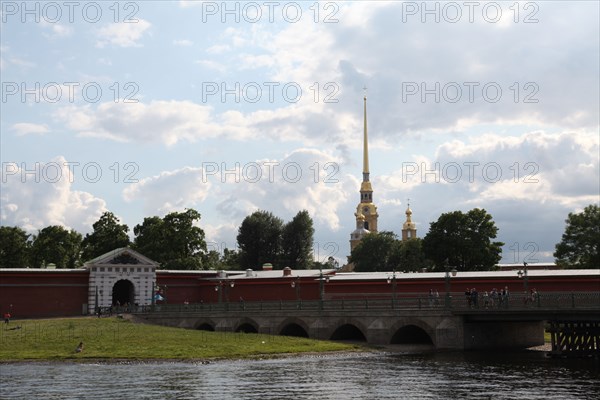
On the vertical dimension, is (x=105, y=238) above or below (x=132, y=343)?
above

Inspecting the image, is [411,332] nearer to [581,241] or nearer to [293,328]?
[293,328]

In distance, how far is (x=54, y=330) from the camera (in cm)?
6712

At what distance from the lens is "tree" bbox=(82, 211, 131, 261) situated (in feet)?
401

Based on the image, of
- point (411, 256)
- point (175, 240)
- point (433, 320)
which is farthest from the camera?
point (411, 256)

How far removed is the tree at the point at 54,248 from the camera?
Answer: 126312mm

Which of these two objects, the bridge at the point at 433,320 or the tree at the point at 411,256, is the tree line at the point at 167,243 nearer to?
the tree at the point at 411,256

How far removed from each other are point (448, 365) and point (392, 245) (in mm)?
103824

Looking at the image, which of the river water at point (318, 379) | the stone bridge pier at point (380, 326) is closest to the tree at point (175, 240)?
the stone bridge pier at point (380, 326)

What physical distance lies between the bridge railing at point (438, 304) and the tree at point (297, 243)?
186 ft

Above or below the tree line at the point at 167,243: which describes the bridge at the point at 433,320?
below

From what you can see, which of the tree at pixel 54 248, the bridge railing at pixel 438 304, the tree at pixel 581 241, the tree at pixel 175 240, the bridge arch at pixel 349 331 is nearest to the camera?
the bridge railing at pixel 438 304

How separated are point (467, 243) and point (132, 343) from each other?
190 feet

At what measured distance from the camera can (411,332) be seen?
7119 centimetres

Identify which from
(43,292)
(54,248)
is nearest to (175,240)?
(54,248)
